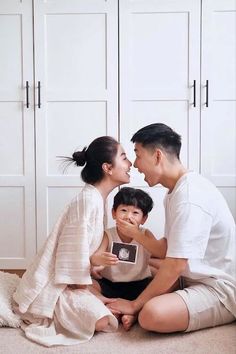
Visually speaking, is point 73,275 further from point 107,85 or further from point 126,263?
point 107,85

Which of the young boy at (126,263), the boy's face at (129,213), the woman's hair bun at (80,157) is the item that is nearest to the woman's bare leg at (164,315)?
the young boy at (126,263)

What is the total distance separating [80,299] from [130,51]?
1.77 meters

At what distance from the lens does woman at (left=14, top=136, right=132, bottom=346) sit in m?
1.49

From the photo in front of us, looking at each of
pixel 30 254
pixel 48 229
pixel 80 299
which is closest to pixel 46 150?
pixel 48 229

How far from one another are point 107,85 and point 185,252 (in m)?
1.61

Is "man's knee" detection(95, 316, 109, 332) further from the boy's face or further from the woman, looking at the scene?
the boy's face

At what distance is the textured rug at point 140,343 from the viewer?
4.55 feet

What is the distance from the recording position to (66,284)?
1581mm

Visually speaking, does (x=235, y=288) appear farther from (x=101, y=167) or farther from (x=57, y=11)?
(x=57, y=11)

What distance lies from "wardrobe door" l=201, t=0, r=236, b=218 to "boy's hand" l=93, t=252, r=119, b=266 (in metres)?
1.41

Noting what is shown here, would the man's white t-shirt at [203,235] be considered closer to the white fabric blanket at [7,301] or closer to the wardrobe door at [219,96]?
the white fabric blanket at [7,301]

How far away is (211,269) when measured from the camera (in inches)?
62.1

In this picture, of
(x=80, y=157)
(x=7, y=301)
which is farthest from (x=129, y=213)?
(x=7, y=301)

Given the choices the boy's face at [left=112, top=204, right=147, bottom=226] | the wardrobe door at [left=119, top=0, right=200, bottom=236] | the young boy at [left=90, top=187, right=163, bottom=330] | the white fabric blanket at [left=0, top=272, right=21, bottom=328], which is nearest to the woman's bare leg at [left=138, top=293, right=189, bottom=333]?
the young boy at [left=90, top=187, right=163, bottom=330]
